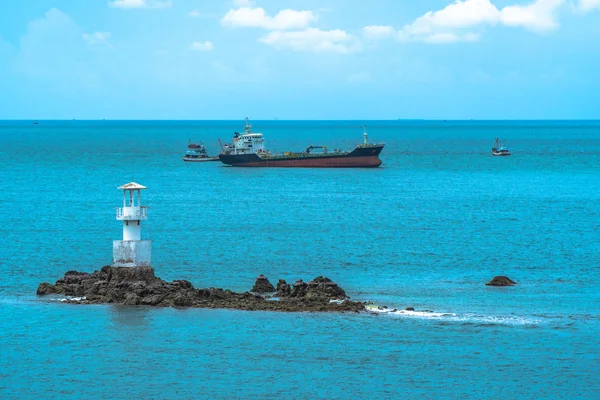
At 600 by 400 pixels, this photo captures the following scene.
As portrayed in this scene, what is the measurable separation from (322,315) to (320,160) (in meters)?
98.5

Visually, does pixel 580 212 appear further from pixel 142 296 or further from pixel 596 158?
pixel 596 158

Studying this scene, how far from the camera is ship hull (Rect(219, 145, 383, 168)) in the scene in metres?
134

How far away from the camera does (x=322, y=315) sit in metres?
36.4

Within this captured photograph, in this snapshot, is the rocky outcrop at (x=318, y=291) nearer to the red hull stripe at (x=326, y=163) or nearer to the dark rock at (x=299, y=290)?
the dark rock at (x=299, y=290)

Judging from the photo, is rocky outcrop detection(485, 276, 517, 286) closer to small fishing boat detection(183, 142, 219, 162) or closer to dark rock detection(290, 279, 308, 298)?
dark rock detection(290, 279, 308, 298)

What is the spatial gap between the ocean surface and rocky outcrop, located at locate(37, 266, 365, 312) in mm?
806

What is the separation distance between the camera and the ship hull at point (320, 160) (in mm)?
133875

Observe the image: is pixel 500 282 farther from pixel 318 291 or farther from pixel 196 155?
pixel 196 155

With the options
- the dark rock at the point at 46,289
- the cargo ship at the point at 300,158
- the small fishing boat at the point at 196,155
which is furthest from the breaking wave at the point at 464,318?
the small fishing boat at the point at 196,155

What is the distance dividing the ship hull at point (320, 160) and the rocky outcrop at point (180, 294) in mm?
94386

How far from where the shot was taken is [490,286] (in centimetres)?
4269

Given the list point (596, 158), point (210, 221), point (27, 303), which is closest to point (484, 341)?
point (27, 303)

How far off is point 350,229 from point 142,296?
1071 inches

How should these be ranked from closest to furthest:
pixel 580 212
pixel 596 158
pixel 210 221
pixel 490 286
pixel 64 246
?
pixel 490 286, pixel 64 246, pixel 210 221, pixel 580 212, pixel 596 158
